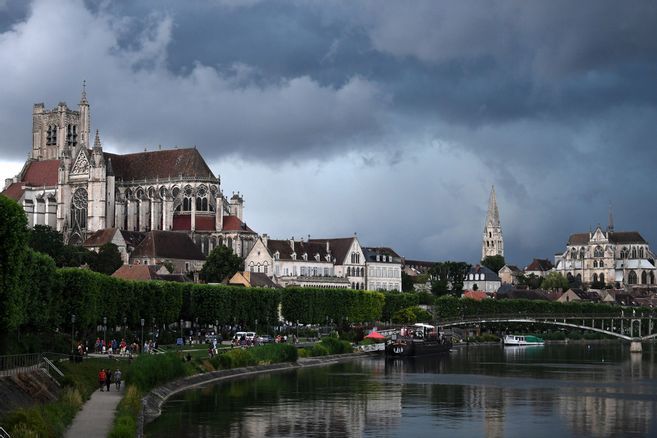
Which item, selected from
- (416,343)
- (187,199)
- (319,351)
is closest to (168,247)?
(187,199)

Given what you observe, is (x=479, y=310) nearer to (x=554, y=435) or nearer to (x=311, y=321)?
(x=311, y=321)

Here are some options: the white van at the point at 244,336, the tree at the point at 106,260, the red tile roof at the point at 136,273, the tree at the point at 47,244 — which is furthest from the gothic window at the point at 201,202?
the white van at the point at 244,336

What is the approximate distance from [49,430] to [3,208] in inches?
866

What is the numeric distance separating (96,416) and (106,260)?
376 ft

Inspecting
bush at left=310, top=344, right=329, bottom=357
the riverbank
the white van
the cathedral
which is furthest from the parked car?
the cathedral

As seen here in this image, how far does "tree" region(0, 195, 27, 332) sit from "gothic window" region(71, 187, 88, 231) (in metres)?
137

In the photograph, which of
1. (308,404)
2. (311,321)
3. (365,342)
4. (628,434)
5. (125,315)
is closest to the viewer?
(628,434)

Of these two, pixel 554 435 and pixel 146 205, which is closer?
pixel 554 435

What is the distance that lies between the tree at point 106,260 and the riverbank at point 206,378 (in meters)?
52.6

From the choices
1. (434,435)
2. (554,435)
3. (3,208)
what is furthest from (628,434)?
(3,208)

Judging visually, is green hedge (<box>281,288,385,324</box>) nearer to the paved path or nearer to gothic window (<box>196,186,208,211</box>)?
gothic window (<box>196,186,208,211</box>)

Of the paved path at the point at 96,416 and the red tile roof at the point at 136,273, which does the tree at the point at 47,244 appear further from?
the paved path at the point at 96,416

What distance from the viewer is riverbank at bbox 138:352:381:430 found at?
55750 millimetres

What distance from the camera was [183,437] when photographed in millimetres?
49438
